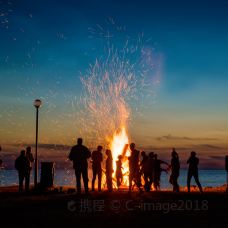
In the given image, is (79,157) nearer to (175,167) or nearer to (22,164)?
(22,164)

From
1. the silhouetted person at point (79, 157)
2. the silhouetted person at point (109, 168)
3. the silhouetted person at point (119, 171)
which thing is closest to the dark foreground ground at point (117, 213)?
the silhouetted person at point (79, 157)

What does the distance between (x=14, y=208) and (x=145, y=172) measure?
8.49 metres

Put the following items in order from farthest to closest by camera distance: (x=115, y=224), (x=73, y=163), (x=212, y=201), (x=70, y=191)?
(x=70, y=191) < (x=73, y=163) < (x=212, y=201) < (x=115, y=224)

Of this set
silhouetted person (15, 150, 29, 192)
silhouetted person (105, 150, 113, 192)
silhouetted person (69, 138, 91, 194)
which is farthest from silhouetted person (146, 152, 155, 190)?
silhouetted person (15, 150, 29, 192)

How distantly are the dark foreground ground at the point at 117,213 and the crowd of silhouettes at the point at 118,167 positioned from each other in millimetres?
1981

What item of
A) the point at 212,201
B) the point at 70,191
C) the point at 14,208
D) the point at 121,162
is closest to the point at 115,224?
the point at 14,208

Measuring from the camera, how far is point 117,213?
1212 centimetres

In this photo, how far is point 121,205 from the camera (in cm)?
1399

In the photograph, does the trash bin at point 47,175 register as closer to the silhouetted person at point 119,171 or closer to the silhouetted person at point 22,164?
the silhouetted person at point 22,164

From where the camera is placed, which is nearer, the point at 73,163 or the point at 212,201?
the point at 212,201

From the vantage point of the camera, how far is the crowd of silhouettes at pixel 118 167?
17.2m

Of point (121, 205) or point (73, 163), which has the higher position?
point (73, 163)

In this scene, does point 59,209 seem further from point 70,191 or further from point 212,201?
point 70,191

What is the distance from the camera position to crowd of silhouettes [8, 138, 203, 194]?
17.2 meters
